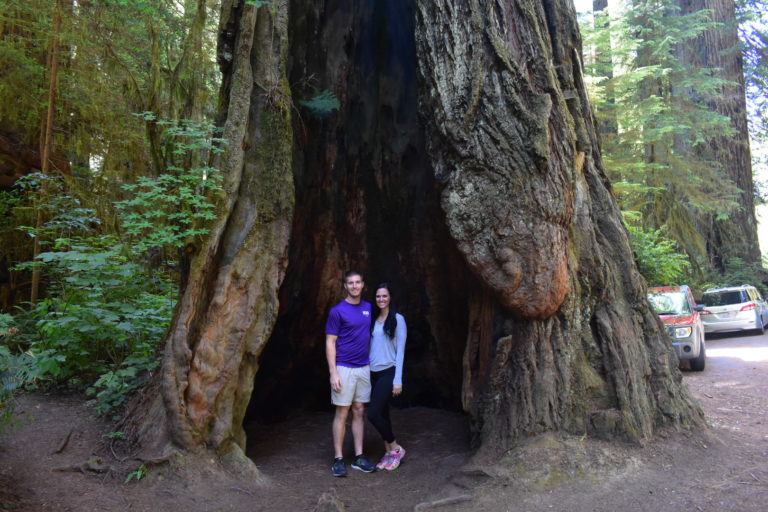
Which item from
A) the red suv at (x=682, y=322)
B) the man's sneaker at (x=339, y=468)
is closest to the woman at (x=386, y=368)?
the man's sneaker at (x=339, y=468)

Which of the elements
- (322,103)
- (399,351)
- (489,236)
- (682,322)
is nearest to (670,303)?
(682,322)

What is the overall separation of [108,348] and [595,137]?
6.84 m

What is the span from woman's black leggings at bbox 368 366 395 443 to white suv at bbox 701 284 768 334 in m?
14.5

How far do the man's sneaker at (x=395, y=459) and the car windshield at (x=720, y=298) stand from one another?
48.7 ft

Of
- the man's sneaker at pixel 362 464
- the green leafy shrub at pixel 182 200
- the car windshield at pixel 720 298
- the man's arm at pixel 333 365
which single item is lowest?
the man's sneaker at pixel 362 464

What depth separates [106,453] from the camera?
5.18m

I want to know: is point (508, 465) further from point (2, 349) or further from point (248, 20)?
point (248, 20)

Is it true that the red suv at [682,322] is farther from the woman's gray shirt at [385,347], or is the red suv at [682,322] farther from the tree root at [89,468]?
the tree root at [89,468]

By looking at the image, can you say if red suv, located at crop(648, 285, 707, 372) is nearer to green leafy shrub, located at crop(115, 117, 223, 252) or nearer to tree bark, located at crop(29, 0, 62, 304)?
green leafy shrub, located at crop(115, 117, 223, 252)

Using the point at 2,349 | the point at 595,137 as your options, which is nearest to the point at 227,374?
the point at 2,349

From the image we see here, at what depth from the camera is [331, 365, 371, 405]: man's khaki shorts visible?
582 centimetres

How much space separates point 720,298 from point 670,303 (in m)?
6.80

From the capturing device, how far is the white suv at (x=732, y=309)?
659 inches

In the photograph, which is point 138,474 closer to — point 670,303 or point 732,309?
point 670,303
